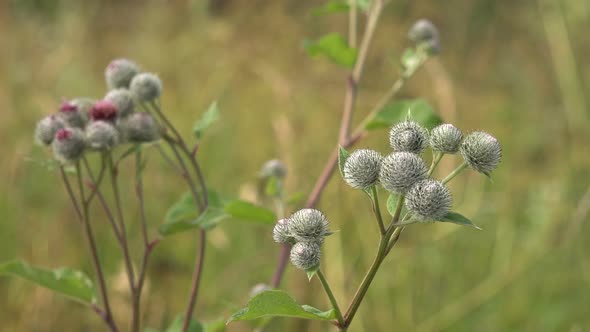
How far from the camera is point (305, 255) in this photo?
115cm

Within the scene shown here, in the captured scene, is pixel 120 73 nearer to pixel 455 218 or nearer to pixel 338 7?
pixel 338 7

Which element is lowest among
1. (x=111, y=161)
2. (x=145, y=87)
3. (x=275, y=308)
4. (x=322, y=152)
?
(x=275, y=308)

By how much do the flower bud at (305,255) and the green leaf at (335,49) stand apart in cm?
113

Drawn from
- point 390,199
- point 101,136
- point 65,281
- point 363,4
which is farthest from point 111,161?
point 363,4

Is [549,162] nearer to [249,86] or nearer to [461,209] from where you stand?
[461,209]

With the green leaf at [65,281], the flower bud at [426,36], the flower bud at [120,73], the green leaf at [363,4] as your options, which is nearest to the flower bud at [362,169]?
the green leaf at [65,281]

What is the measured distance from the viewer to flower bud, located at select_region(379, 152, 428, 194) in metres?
1.15

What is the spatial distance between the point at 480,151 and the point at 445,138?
76 millimetres

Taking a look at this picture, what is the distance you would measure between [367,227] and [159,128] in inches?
102

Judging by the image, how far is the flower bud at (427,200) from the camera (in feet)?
3.67

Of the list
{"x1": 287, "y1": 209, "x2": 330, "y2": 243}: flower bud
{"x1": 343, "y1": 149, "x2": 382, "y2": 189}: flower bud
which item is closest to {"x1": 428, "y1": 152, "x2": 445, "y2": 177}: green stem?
{"x1": 343, "y1": 149, "x2": 382, "y2": 189}: flower bud

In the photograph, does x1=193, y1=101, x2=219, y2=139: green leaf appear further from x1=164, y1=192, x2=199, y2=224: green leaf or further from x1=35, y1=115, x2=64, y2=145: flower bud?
x1=35, y1=115, x2=64, y2=145: flower bud

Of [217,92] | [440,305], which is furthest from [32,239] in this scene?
[440,305]

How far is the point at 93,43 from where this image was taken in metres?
7.05
